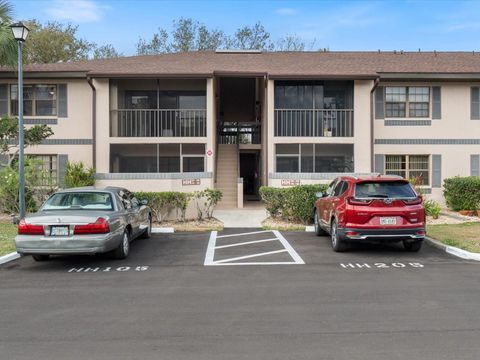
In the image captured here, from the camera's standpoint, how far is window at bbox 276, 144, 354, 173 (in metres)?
20.7

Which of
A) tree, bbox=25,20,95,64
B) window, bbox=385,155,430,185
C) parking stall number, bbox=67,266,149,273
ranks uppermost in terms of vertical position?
tree, bbox=25,20,95,64

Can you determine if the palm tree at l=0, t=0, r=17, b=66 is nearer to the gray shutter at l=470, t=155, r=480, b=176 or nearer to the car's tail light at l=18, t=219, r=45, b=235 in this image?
the car's tail light at l=18, t=219, r=45, b=235

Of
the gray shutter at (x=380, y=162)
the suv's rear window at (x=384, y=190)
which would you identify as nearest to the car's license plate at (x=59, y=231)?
the suv's rear window at (x=384, y=190)

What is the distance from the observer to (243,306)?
625 centimetres

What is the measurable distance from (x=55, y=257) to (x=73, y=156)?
1087cm

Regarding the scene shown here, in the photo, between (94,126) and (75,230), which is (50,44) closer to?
(94,126)

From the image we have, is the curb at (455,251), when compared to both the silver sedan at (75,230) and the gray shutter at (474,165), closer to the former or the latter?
the silver sedan at (75,230)

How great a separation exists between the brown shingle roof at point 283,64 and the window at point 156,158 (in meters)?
3.48

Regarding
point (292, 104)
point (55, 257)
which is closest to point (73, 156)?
point (292, 104)

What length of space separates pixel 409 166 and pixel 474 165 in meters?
2.70

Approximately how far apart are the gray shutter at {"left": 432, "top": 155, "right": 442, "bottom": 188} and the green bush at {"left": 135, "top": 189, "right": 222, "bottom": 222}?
10.0 meters

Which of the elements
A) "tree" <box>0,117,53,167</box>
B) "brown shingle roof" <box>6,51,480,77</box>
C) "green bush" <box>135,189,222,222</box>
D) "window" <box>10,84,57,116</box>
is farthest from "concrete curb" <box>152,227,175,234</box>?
"window" <box>10,84,57,116</box>

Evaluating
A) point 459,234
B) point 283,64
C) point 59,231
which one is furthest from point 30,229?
point 283,64

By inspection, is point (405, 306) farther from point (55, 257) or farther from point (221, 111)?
point (221, 111)
